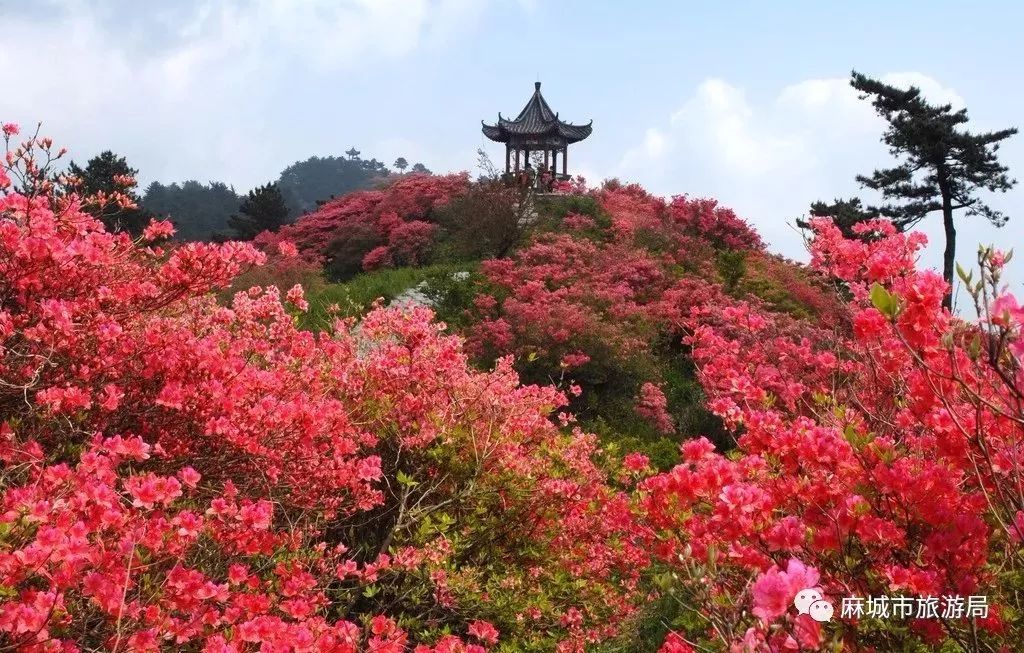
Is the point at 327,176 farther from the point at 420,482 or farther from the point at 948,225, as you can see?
the point at 420,482

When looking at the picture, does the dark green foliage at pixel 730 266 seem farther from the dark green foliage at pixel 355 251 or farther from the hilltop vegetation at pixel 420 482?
the hilltop vegetation at pixel 420 482

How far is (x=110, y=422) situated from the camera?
3318 mm

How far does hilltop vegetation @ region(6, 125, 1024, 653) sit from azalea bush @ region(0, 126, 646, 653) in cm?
2

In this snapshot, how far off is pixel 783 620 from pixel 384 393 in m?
3.10

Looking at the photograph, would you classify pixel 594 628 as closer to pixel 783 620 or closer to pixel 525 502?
pixel 525 502

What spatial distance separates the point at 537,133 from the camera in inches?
1108

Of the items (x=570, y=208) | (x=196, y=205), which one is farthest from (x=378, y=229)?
(x=196, y=205)

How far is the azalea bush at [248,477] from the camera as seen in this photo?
8.12 ft

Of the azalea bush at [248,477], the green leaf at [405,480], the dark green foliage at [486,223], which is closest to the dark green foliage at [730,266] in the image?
the dark green foliage at [486,223]

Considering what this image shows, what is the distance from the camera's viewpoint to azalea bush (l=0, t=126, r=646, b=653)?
2.47 metres

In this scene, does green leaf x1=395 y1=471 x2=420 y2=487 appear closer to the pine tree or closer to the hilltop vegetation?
the hilltop vegetation

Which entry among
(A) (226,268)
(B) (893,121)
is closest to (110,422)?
(A) (226,268)

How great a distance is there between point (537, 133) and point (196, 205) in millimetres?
29509

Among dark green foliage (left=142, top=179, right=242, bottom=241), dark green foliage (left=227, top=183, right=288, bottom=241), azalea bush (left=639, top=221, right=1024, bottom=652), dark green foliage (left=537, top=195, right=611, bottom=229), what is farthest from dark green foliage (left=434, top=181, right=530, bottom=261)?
dark green foliage (left=142, top=179, right=242, bottom=241)
